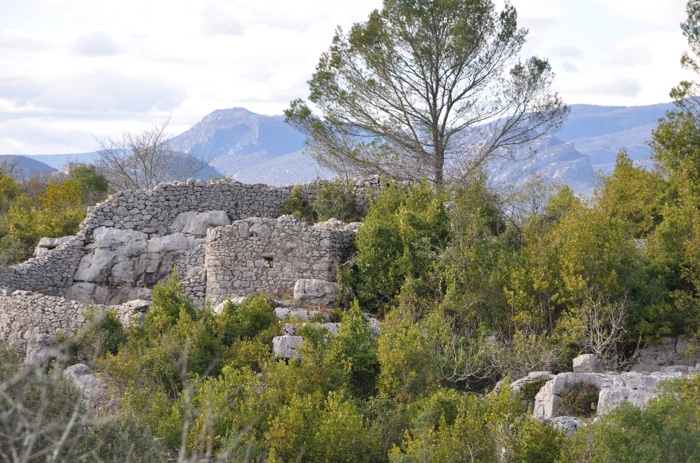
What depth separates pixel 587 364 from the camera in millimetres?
17297

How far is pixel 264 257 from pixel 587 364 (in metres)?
8.60

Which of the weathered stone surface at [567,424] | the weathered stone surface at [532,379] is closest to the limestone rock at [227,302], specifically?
the weathered stone surface at [532,379]

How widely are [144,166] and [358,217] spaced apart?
54.9 feet

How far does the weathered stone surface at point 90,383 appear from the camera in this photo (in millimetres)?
16359

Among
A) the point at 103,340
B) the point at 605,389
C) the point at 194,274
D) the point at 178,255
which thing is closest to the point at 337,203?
the point at 178,255

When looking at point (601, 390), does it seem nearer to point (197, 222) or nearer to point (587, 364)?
point (587, 364)

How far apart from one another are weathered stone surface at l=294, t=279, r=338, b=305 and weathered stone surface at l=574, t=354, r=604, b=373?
20.9ft

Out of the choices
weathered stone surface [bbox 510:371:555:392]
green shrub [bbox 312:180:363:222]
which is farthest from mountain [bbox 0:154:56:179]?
weathered stone surface [bbox 510:371:555:392]

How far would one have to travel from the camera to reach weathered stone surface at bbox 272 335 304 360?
1786 cm

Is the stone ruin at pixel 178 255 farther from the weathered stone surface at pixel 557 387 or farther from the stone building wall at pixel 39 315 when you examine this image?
the weathered stone surface at pixel 557 387

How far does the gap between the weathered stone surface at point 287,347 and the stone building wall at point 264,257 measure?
3.88m

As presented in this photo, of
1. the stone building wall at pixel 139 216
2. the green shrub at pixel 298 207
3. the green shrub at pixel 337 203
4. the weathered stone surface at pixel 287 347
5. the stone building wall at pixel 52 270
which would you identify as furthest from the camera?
the green shrub at pixel 298 207

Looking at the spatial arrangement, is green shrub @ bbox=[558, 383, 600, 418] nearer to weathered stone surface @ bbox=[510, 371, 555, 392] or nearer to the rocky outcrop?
the rocky outcrop

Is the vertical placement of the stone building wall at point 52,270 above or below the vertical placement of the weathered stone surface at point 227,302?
above
